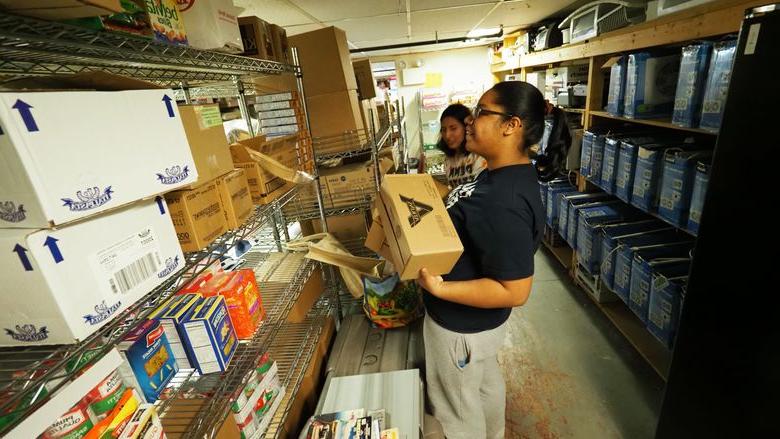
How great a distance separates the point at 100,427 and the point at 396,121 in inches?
132

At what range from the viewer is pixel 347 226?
228cm

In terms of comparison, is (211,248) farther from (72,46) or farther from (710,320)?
(710,320)

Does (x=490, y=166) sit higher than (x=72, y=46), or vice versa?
(x=72, y=46)

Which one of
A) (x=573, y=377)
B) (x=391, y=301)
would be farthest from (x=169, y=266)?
(x=573, y=377)

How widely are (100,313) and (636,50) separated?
2900 millimetres

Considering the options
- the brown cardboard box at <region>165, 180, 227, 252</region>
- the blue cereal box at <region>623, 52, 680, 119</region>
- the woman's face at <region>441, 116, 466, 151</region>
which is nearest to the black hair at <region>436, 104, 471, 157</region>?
the woman's face at <region>441, 116, 466, 151</region>

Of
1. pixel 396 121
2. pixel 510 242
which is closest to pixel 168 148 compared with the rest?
pixel 510 242

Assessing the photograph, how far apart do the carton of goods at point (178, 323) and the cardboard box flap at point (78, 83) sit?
579mm

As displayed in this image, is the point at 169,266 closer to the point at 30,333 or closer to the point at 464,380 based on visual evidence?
the point at 30,333

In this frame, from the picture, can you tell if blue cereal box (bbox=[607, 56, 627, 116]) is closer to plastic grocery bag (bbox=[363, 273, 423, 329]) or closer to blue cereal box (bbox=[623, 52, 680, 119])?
blue cereal box (bbox=[623, 52, 680, 119])

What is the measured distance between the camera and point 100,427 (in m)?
0.66

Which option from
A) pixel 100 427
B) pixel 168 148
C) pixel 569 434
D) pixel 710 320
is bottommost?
pixel 569 434

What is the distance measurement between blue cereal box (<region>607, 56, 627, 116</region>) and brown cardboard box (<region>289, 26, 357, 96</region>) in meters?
1.64

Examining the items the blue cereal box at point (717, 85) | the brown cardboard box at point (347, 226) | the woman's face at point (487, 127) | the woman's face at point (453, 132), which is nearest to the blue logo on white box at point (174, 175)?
the woman's face at point (487, 127)
